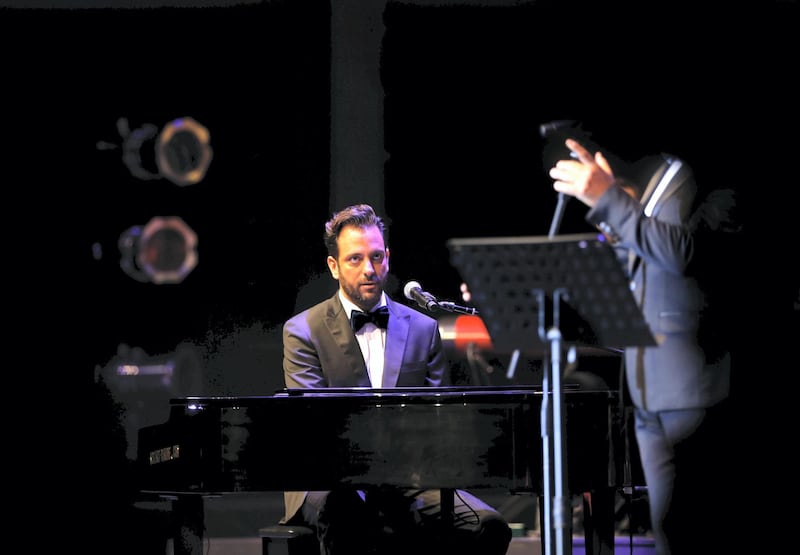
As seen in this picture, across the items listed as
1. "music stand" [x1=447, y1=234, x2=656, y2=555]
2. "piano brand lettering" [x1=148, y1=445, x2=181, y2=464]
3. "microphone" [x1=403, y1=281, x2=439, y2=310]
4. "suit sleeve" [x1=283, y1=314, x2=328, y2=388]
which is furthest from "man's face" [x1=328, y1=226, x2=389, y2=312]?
"music stand" [x1=447, y1=234, x2=656, y2=555]

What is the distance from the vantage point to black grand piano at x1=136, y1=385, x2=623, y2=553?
3.20 metres

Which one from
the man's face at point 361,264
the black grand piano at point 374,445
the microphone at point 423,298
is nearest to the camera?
the black grand piano at point 374,445

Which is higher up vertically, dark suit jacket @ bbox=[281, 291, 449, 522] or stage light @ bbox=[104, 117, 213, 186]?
stage light @ bbox=[104, 117, 213, 186]

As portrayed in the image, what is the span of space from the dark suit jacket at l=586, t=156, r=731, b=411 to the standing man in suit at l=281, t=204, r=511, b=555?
57.3 inches

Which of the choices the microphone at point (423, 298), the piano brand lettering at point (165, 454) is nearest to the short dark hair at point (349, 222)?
the microphone at point (423, 298)

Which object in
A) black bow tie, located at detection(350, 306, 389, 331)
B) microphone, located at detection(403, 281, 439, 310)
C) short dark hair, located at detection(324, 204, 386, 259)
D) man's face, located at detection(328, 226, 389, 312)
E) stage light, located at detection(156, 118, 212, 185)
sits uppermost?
stage light, located at detection(156, 118, 212, 185)

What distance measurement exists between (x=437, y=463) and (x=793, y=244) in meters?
2.94

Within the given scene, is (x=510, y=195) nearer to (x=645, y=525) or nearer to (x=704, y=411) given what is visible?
(x=645, y=525)

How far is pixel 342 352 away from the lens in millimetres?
4090

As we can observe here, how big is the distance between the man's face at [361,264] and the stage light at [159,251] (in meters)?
1.89

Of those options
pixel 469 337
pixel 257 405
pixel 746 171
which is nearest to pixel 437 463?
pixel 257 405

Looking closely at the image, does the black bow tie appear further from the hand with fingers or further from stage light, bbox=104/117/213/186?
stage light, bbox=104/117/213/186

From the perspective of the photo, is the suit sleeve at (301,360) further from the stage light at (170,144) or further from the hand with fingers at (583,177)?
the stage light at (170,144)

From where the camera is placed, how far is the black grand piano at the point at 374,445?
10.5ft
